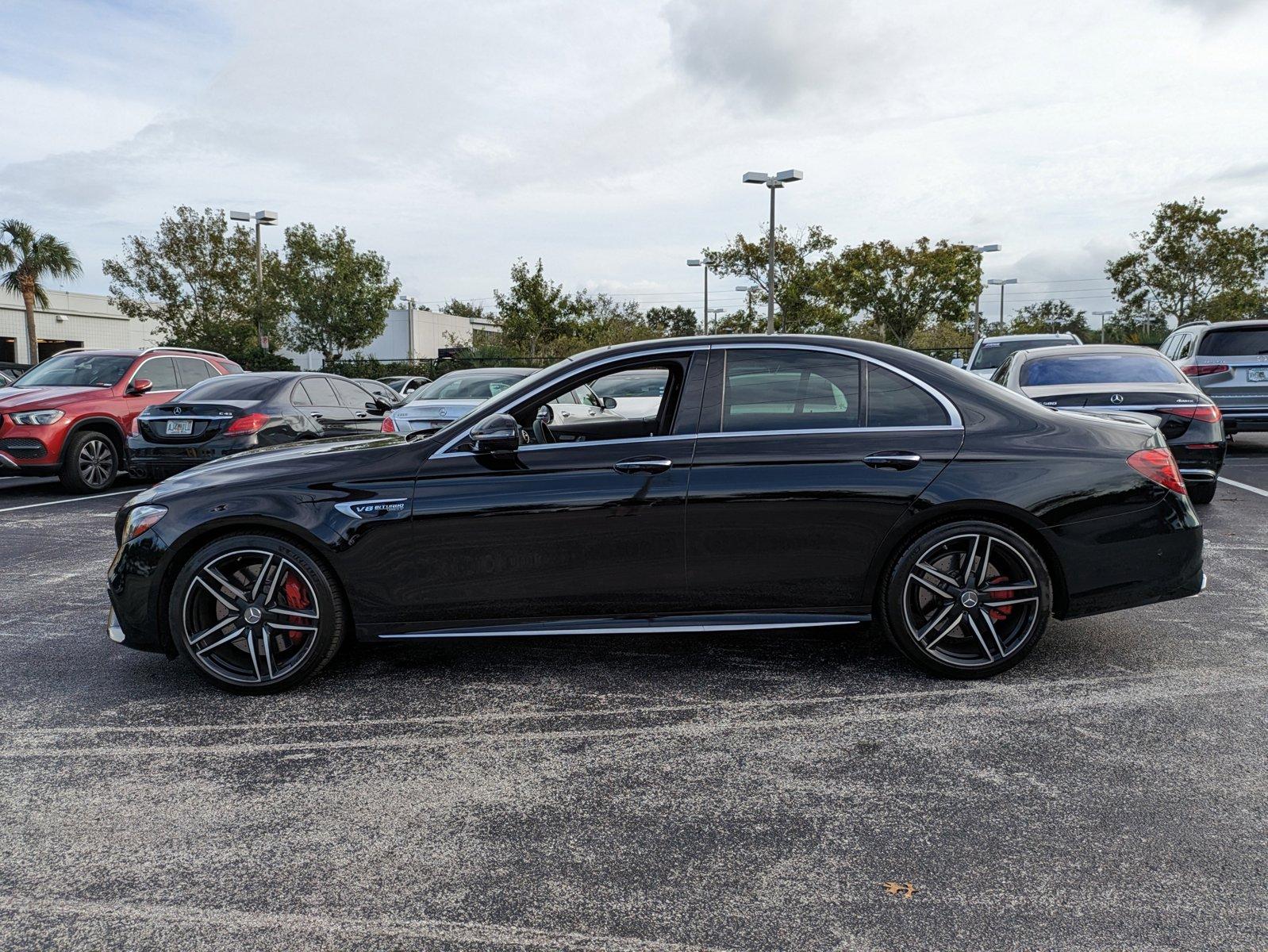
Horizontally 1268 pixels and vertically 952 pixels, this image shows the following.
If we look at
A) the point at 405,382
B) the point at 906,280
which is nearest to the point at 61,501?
the point at 405,382

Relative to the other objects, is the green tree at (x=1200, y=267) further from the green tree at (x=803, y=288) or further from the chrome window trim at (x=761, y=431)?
the chrome window trim at (x=761, y=431)

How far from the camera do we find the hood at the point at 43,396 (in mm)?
11281

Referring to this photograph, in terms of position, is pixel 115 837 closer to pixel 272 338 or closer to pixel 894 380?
pixel 894 380

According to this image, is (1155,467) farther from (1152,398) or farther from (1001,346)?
(1001,346)

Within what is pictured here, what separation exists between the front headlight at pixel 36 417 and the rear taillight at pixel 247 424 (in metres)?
2.67

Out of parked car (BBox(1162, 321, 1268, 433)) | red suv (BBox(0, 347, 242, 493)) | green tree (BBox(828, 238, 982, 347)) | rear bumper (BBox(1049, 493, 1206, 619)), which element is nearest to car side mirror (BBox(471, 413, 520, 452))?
rear bumper (BBox(1049, 493, 1206, 619))

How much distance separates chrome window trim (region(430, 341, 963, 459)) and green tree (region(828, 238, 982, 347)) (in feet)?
108

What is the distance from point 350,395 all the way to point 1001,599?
922cm

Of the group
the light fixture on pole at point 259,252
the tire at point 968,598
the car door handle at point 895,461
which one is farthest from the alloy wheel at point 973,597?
the light fixture on pole at point 259,252

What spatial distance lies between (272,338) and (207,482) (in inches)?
1243

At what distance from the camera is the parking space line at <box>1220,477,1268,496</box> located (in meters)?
10.0

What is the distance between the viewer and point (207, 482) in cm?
439

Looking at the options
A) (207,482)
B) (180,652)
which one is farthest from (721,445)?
(180,652)

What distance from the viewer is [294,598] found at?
4383 millimetres
